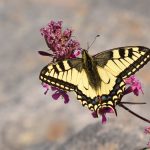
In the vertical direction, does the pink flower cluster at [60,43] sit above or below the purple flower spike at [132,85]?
above

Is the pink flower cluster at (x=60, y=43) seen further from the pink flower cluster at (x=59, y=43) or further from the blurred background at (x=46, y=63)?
the blurred background at (x=46, y=63)

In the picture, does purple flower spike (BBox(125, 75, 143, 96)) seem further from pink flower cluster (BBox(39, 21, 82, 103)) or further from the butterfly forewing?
pink flower cluster (BBox(39, 21, 82, 103))

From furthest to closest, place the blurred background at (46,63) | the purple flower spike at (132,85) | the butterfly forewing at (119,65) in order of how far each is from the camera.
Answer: the blurred background at (46,63), the purple flower spike at (132,85), the butterfly forewing at (119,65)

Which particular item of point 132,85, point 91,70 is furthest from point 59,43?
point 132,85

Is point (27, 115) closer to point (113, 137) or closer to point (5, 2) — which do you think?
point (113, 137)

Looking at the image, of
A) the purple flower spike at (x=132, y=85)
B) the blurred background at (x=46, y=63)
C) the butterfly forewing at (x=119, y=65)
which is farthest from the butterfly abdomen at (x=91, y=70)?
the blurred background at (x=46, y=63)

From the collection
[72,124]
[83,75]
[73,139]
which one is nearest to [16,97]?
[72,124]

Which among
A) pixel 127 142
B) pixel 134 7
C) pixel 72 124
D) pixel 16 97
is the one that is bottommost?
pixel 127 142
